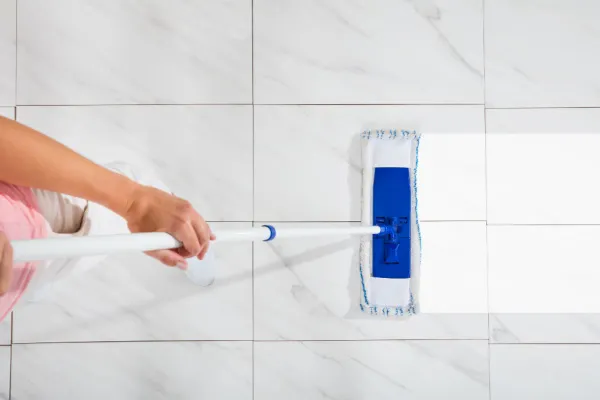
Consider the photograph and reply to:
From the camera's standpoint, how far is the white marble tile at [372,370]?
1.39 meters

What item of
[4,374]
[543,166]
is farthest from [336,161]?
[4,374]

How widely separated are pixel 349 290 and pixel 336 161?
38 cm

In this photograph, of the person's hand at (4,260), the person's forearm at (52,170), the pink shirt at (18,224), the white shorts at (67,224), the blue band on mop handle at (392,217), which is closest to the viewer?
the person's hand at (4,260)

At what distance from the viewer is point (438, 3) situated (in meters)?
1.41

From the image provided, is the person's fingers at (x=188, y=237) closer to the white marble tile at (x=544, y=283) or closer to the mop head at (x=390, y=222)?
the mop head at (x=390, y=222)

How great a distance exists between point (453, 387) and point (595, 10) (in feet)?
3.91

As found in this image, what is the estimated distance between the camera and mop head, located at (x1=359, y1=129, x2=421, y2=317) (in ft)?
4.42

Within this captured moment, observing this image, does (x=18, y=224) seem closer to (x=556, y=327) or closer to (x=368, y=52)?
(x=368, y=52)

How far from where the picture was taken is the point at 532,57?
55.5 inches

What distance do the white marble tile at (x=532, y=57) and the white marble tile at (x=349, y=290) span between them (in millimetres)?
425

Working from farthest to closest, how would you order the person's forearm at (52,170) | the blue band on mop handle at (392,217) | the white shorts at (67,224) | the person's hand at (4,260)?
the blue band on mop handle at (392,217) < the white shorts at (67,224) < the person's forearm at (52,170) < the person's hand at (4,260)

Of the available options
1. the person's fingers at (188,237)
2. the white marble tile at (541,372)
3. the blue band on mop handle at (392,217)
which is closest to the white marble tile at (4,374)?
the person's fingers at (188,237)

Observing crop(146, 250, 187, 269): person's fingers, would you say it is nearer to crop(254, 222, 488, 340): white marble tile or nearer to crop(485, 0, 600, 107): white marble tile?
crop(254, 222, 488, 340): white marble tile

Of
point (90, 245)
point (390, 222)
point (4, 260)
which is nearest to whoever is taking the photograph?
point (4, 260)
